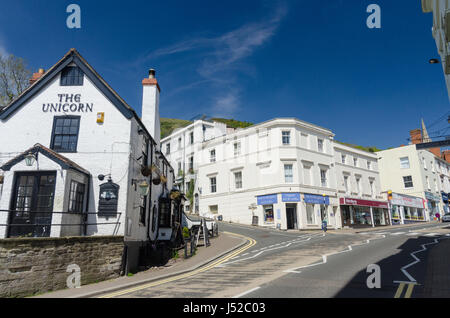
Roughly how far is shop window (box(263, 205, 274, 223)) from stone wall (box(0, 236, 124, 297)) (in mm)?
23252

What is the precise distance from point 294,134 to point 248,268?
24.8 metres

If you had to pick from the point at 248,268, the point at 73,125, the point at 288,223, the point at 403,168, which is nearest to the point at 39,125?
the point at 73,125

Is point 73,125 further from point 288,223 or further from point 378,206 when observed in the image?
point 378,206

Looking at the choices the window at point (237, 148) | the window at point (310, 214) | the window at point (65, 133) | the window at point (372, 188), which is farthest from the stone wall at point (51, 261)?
the window at point (372, 188)

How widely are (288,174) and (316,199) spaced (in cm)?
432

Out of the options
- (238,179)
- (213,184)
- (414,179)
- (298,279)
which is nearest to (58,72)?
(298,279)

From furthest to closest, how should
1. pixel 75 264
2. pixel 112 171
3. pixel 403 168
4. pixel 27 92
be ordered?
pixel 403 168, pixel 27 92, pixel 112 171, pixel 75 264

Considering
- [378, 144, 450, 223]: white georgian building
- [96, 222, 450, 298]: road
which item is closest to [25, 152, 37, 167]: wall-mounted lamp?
[96, 222, 450, 298]: road

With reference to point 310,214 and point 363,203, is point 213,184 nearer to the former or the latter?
point 310,214

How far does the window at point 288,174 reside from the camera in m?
33.3

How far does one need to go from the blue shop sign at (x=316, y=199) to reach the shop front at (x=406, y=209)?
1380 cm

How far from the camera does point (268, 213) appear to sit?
33.5m

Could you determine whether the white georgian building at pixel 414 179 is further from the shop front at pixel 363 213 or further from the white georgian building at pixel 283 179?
the white georgian building at pixel 283 179
